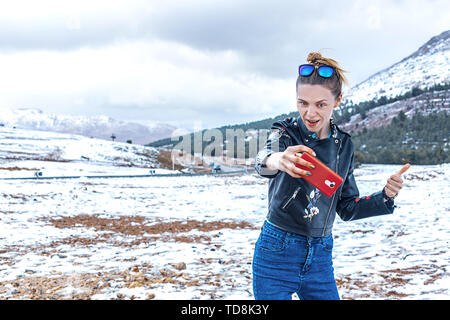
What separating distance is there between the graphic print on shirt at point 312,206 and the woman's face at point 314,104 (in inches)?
17.5

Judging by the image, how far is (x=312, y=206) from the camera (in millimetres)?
2340

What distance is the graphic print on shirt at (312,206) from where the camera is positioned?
7.63 ft

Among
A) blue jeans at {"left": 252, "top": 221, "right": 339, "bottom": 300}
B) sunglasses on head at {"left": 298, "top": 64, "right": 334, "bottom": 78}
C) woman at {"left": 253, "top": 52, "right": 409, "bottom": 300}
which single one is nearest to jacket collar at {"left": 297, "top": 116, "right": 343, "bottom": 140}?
woman at {"left": 253, "top": 52, "right": 409, "bottom": 300}

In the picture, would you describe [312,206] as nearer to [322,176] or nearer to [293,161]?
[322,176]

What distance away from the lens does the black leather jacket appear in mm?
2328

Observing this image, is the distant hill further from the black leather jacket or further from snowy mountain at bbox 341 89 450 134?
the black leather jacket

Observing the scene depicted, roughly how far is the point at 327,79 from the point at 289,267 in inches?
50.6

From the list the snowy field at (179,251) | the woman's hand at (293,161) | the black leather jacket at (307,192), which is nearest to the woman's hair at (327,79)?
the black leather jacket at (307,192)

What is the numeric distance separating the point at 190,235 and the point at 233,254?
2685 mm

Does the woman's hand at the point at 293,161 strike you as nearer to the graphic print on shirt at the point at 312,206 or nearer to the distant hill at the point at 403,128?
the graphic print on shirt at the point at 312,206
